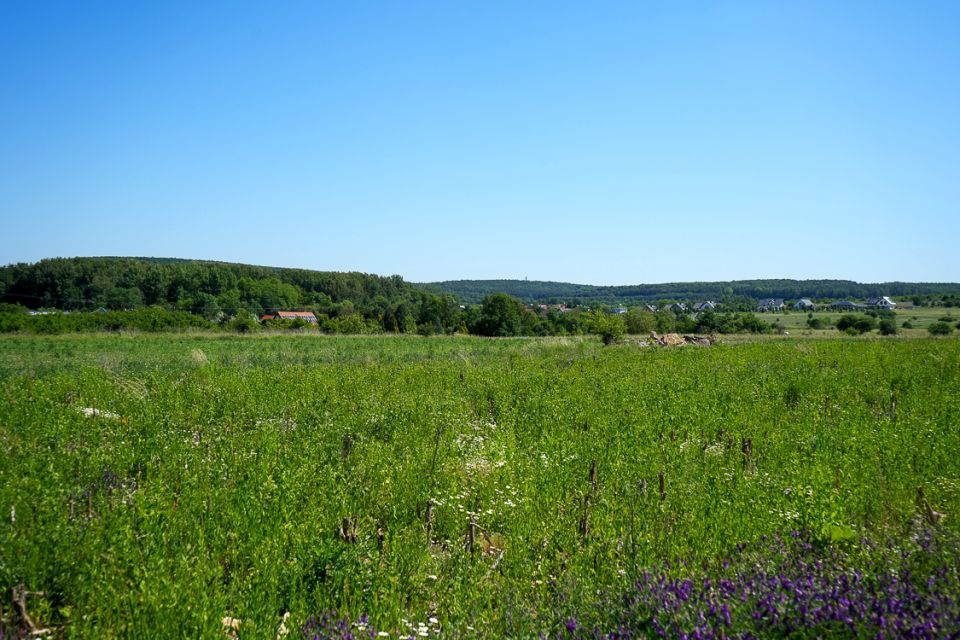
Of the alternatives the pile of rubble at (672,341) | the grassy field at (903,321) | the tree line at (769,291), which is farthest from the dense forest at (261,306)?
the tree line at (769,291)

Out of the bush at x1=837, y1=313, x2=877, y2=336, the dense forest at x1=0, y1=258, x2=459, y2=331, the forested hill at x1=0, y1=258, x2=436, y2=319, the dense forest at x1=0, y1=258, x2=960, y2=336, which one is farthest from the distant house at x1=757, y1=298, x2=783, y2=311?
the forested hill at x1=0, y1=258, x2=436, y2=319

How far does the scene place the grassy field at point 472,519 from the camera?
115 inches

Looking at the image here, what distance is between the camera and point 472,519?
496 centimetres

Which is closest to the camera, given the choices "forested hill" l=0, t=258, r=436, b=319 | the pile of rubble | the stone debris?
A: the stone debris

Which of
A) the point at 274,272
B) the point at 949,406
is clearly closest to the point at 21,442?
the point at 949,406

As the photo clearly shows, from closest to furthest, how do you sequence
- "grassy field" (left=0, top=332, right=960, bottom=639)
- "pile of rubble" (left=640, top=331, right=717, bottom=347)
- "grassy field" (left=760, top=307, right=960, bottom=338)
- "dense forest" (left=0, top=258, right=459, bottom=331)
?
"grassy field" (left=0, top=332, right=960, bottom=639) → "pile of rubble" (left=640, top=331, right=717, bottom=347) → "grassy field" (left=760, top=307, right=960, bottom=338) → "dense forest" (left=0, top=258, right=459, bottom=331)

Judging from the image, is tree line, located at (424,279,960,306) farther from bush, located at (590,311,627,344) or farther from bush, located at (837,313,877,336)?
bush, located at (590,311,627,344)

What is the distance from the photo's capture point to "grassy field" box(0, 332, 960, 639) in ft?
9.58

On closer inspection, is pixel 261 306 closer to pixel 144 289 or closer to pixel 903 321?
pixel 144 289

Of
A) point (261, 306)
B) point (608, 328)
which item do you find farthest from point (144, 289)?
point (608, 328)

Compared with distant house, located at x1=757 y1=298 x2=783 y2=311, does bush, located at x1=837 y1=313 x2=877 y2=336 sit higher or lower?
lower

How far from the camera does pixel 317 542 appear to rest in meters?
3.90

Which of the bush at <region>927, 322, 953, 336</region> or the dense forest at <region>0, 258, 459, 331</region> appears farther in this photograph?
the dense forest at <region>0, 258, 459, 331</region>

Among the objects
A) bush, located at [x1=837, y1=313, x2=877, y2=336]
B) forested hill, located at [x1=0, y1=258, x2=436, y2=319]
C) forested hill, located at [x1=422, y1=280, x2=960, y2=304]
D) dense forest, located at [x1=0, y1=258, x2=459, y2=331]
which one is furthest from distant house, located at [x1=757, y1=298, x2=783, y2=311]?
forested hill, located at [x1=0, y1=258, x2=436, y2=319]
